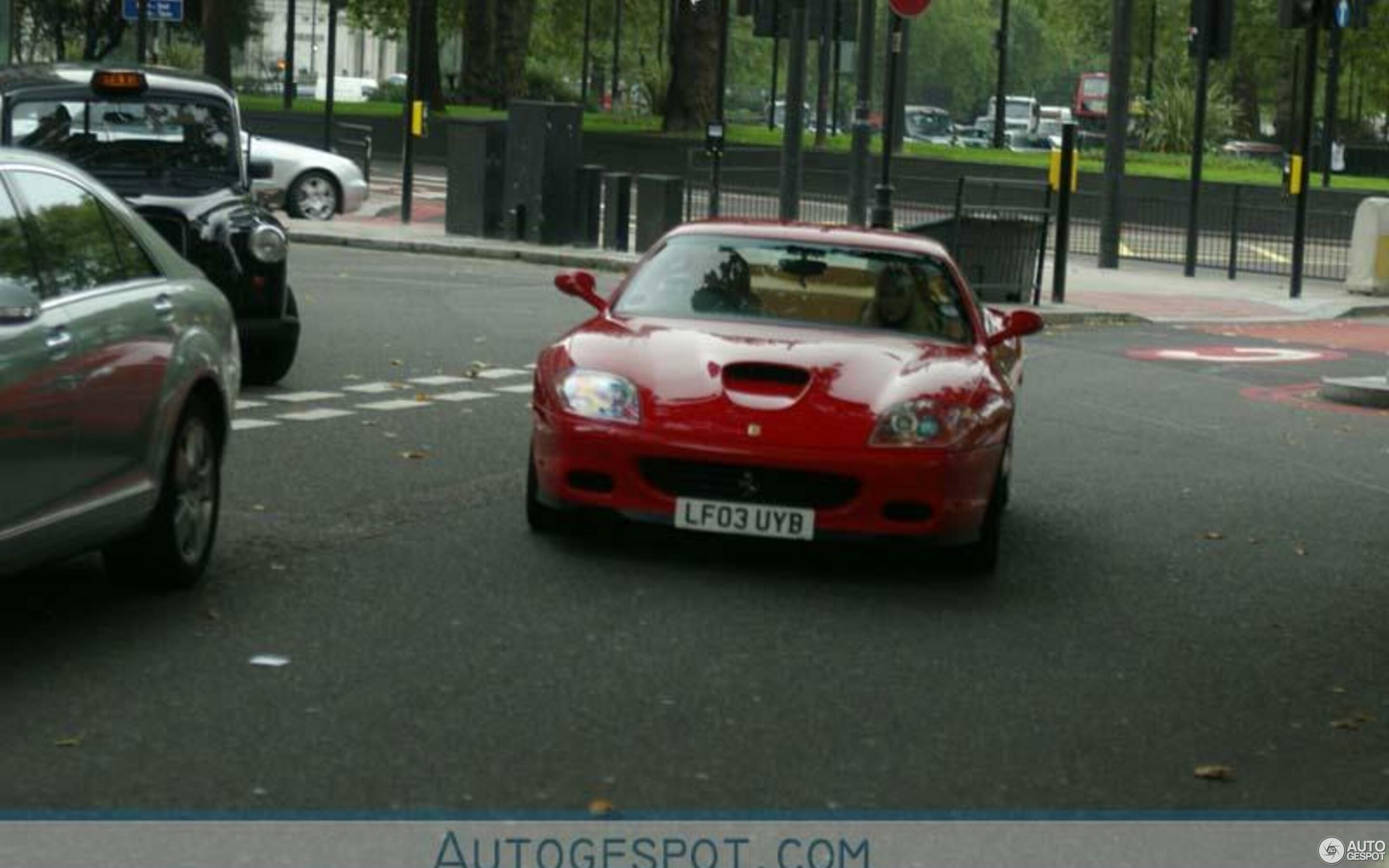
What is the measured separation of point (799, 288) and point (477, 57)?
5484cm

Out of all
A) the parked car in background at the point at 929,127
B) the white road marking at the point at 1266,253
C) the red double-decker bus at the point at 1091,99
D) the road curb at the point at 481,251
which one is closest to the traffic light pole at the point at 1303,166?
the white road marking at the point at 1266,253

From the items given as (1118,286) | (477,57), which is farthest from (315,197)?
(477,57)

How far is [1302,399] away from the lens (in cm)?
1992

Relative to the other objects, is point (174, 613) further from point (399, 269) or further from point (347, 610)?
point (399, 269)

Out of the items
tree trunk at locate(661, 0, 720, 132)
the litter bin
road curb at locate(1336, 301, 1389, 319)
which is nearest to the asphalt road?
the litter bin

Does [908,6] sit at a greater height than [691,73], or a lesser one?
greater

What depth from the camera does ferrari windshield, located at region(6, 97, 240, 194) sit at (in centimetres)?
1612

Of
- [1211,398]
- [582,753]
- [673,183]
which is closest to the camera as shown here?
[582,753]

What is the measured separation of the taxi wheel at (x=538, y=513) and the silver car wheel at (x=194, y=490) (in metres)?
1.45

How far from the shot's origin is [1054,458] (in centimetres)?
1464

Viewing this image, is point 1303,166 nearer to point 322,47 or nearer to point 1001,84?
point 1001,84

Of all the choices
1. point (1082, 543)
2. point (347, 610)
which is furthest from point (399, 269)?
point (347, 610)

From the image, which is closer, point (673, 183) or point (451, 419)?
point (451, 419)
